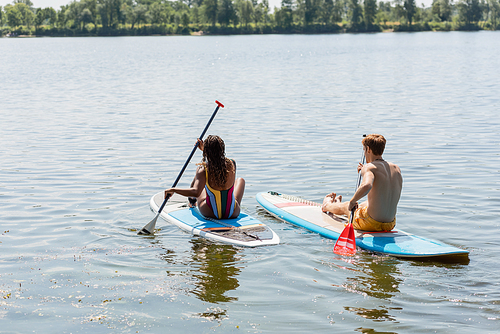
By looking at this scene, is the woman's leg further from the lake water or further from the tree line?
the tree line

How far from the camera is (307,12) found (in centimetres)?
12750

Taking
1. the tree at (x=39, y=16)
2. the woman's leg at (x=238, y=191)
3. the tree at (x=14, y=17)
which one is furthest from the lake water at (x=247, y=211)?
the tree at (x=14, y=17)

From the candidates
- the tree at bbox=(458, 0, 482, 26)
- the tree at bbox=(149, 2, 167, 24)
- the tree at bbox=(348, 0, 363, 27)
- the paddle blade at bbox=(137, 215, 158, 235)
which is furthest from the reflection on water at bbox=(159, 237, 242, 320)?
the tree at bbox=(458, 0, 482, 26)

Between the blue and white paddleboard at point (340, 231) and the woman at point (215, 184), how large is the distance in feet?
3.14

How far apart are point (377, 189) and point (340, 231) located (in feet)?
2.98

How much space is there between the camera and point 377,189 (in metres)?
6.62

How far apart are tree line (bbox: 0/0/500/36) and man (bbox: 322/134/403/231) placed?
121m

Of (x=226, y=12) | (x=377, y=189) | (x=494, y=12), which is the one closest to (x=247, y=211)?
(x=377, y=189)

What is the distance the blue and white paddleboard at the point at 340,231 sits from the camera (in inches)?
250

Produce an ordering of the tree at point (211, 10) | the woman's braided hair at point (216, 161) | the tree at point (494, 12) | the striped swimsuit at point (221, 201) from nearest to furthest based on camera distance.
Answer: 1. the woman's braided hair at point (216, 161)
2. the striped swimsuit at point (221, 201)
3. the tree at point (494, 12)
4. the tree at point (211, 10)

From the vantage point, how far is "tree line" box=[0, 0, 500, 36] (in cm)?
12212

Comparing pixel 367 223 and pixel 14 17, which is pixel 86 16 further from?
pixel 367 223

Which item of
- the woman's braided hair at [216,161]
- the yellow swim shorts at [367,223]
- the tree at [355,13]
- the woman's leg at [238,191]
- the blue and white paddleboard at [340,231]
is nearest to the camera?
the blue and white paddleboard at [340,231]

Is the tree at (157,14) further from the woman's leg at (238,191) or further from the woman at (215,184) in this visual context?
the woman at (215,184)
